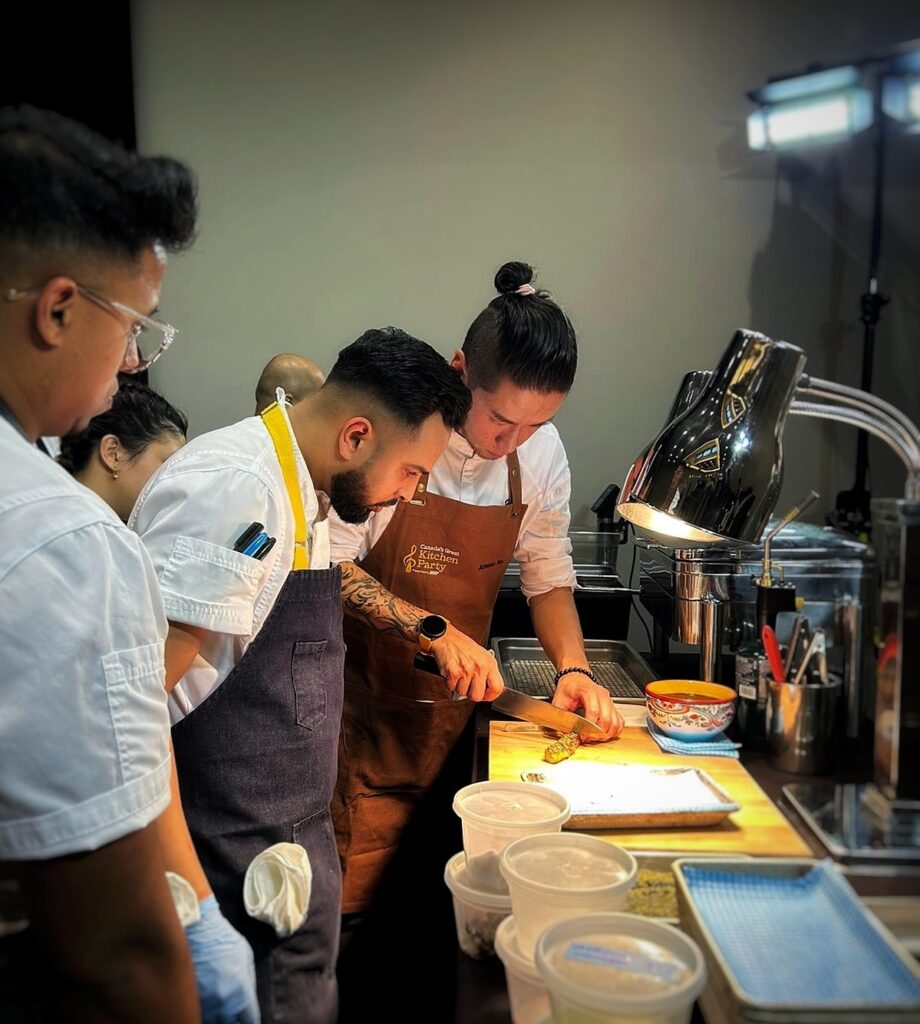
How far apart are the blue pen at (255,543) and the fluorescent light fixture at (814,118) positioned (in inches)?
119

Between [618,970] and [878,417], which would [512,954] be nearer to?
[618,970]

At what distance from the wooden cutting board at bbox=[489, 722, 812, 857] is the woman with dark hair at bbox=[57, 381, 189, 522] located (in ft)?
3.57

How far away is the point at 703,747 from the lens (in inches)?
68.9

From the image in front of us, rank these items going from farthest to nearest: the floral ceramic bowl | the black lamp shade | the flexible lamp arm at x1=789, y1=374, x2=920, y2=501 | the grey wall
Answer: the grey wall → the floral ceramic bowl → the black lamp shade → the flexible lamp arm at x1=789, y1=374, x2=920, y2=501

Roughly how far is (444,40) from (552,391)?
2.45 m

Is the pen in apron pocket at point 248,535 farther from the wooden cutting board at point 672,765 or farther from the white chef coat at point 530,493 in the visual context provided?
the white chef coat at point 530,493

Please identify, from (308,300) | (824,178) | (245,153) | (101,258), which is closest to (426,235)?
(308,300)

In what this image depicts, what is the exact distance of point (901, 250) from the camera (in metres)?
3.99

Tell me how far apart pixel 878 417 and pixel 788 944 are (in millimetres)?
793

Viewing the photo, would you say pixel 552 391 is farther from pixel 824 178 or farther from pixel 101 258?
pixel 824 178

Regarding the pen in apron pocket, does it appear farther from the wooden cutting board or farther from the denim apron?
the wooden cutting board

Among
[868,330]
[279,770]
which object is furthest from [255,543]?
[868,330]

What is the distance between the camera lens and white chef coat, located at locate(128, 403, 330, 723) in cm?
140

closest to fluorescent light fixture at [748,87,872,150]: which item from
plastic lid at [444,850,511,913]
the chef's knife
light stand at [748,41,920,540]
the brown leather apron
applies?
light stand at [748,41,920,540]
